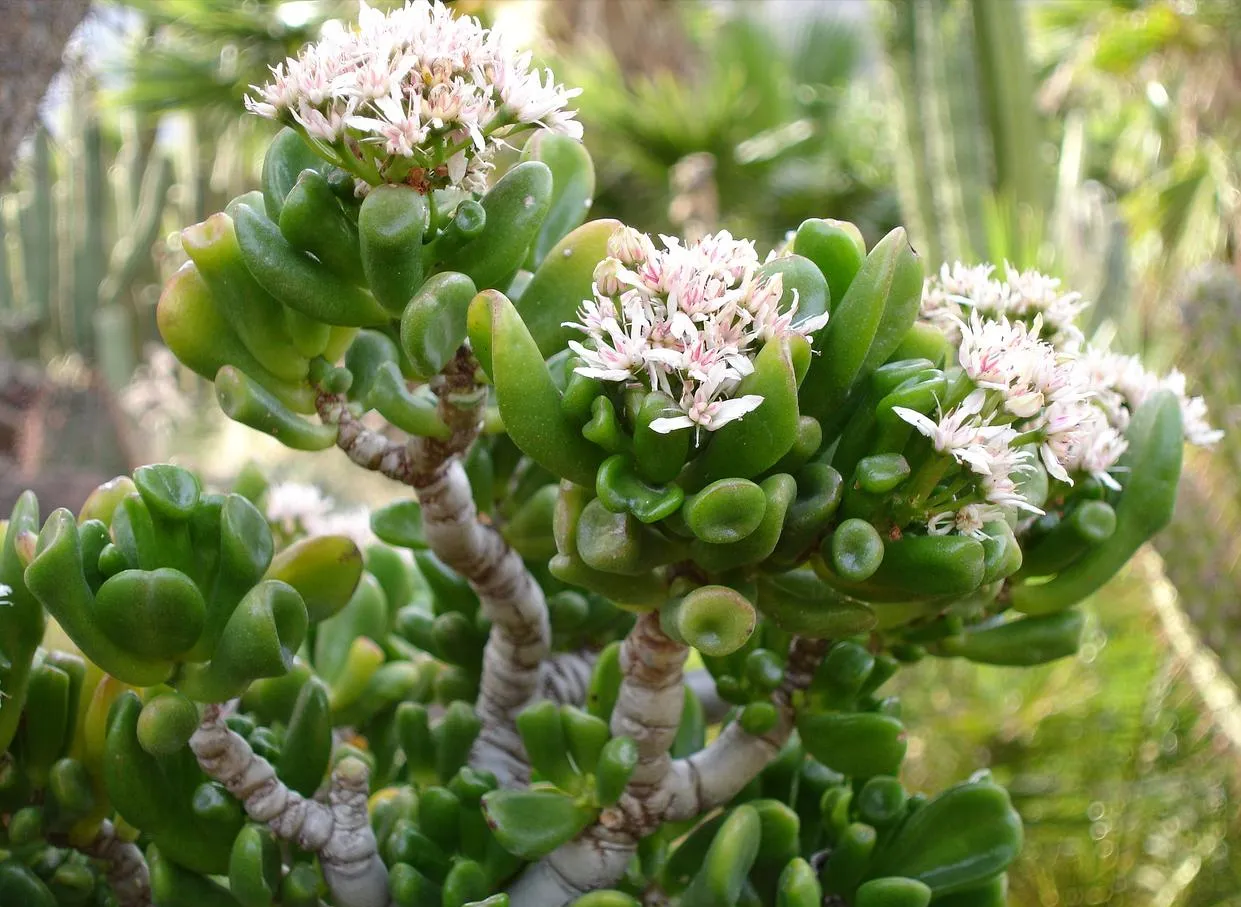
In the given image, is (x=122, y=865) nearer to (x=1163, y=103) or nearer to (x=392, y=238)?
(x=392, y=238)

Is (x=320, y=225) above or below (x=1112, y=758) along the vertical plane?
above

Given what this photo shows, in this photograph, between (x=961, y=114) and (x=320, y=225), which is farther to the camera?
(x=961, y=114)

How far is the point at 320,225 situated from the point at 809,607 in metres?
0.31

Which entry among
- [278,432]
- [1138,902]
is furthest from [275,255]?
[1138,902]

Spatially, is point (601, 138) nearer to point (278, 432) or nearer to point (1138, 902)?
point (1138, 902)

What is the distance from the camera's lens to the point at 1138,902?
208 cm

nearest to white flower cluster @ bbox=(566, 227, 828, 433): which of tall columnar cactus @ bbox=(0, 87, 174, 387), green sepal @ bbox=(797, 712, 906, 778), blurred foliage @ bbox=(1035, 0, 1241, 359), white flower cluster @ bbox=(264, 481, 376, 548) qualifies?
green sepal @ bbox=(797, 712, 906, 778)

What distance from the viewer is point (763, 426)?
0.48 m

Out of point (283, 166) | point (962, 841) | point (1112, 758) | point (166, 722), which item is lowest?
point (1112, 758)

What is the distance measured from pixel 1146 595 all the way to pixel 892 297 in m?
2.21

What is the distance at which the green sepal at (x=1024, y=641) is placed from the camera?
0.67 metres

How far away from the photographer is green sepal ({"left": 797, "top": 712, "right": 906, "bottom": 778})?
617 millimetres

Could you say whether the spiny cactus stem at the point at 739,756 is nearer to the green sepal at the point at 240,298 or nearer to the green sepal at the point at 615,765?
the green sepal at the point at 615,765

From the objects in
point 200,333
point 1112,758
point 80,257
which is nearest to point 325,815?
point 200,333
